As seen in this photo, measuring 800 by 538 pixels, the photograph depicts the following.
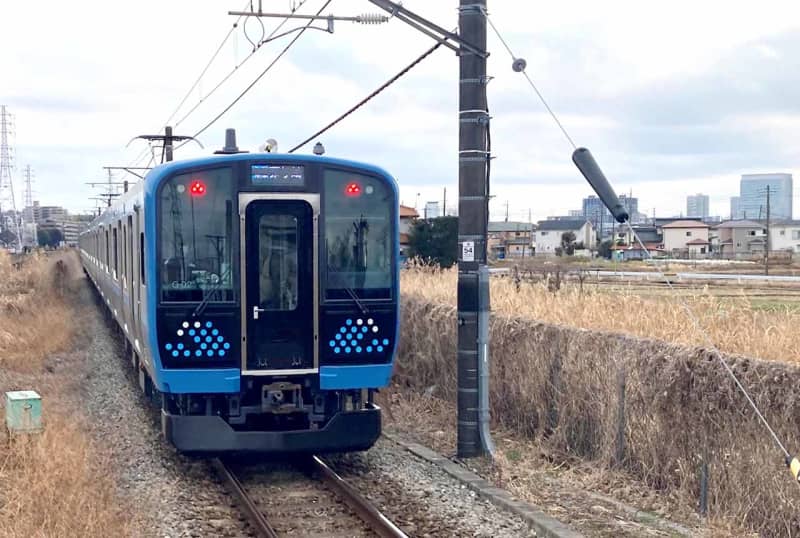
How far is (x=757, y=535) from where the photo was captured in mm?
6328

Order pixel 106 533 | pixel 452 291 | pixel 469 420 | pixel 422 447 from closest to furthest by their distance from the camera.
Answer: pixel 106 533 → pixel 469 420 → pixel 422 447 → pixel 452 291

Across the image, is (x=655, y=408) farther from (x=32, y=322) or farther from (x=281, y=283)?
(x=32, y=322)

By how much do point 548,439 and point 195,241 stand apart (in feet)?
12.7

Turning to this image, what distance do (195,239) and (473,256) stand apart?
2.63 meters

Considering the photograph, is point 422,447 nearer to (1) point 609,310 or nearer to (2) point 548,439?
(2) point 548,439

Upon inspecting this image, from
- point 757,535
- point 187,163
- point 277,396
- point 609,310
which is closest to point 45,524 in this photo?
point 277,396

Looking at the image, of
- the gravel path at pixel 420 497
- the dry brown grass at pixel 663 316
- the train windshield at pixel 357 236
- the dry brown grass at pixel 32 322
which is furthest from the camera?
the dry brown grass at pixel 32 322

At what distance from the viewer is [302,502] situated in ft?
25.8

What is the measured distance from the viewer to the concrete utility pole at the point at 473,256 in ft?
29.7

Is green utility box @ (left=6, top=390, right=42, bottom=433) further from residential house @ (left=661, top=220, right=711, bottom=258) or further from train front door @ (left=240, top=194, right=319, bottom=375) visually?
residential house @ (left=661, top=220, right=711, bottom=258)

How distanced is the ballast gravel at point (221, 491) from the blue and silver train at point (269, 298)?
0.46m

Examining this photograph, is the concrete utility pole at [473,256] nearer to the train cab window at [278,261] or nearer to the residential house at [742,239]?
the train cab window at [278,261]

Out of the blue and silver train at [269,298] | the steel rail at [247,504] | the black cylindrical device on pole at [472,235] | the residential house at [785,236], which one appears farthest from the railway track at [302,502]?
the residential house at [785,236]

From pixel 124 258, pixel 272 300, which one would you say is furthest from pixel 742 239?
pixel 272 300
